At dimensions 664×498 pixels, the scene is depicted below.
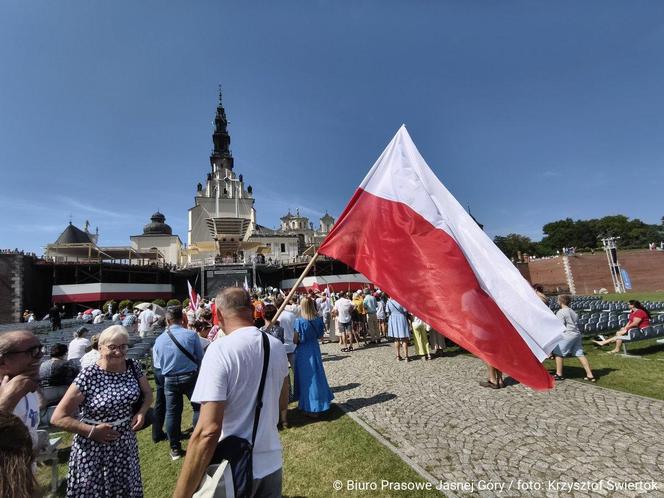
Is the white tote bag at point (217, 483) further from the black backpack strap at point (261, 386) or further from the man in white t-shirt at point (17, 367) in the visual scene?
the man in white t-shirt at point (17, 367)

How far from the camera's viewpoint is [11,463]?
119cm

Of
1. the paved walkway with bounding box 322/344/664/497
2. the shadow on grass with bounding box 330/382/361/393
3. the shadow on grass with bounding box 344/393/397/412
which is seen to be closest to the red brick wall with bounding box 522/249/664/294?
the paved walkway with bounding box 322/344/664/497

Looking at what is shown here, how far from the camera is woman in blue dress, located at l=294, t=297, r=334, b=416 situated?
5.58m

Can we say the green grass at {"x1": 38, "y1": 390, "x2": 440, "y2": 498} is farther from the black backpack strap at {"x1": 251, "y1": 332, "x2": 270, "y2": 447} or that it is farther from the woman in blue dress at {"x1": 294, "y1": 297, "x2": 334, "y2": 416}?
the black backpack strap at {"x1": 251, "y1": 332, "x2": 270, "y2": 447}

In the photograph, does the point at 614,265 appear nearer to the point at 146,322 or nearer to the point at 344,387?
the point at 344,387

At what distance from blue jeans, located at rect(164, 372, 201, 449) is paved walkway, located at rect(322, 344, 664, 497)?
2767mm

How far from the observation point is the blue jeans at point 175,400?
4613 mm

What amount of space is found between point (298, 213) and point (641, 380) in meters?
76.9

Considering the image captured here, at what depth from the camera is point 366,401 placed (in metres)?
6.15

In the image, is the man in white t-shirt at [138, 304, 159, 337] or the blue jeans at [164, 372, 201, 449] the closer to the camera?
the blue jeans at [164, 372, 201, 449]

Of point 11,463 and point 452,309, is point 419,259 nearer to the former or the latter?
point 452,309

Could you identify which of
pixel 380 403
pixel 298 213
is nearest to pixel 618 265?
pixel 380 403

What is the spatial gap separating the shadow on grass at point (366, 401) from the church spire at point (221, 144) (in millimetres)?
65739

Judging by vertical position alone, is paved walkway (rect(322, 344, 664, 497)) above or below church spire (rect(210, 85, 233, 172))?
below
